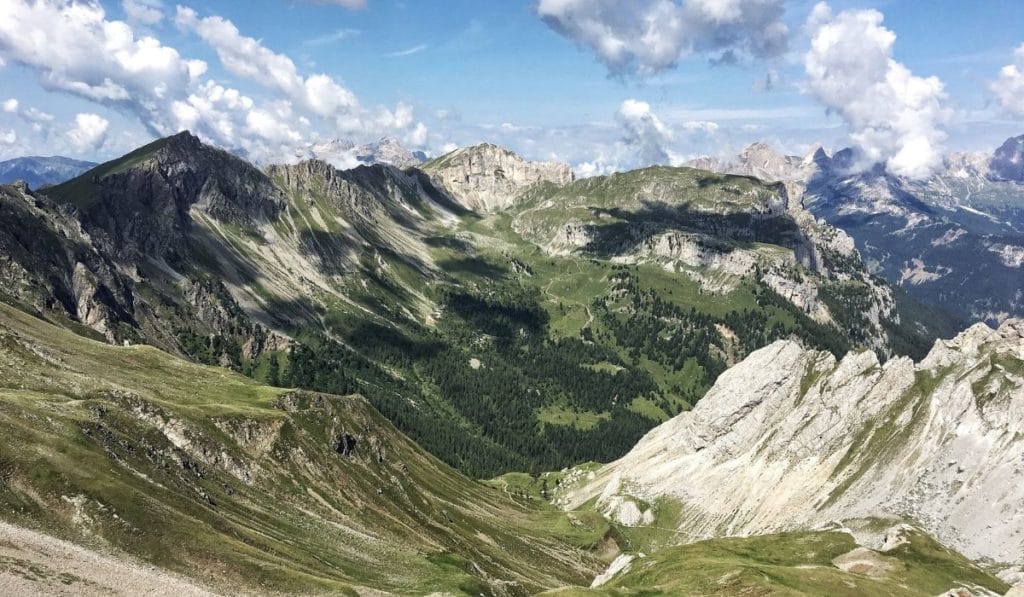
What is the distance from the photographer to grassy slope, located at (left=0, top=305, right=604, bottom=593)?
76.6 meters

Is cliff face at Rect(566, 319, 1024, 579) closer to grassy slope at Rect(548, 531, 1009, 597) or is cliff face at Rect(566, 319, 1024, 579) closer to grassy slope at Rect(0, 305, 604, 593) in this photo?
grassy slope at Rect(548, 531, 1009, 597)

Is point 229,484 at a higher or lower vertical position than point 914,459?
lower

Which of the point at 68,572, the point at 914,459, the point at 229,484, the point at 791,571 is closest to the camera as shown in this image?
the point at 68,572

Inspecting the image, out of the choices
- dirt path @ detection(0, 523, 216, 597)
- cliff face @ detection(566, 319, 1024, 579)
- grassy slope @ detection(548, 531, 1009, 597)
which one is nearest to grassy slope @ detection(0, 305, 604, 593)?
dirt path @ detection(0, 523, 216, 597)

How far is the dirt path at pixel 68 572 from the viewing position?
58.5m

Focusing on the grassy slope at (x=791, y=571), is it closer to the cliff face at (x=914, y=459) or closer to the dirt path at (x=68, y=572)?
the cliff face at (x=914, y=459)

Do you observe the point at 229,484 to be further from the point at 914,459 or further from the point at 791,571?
the point at 914,459

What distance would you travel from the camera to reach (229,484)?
11344cm

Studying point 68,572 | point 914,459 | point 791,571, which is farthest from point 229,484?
point 914,459

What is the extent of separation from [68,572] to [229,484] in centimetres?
5162

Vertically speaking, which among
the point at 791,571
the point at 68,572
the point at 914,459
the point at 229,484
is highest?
the point at 68,572

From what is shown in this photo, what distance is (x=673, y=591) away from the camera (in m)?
95.6

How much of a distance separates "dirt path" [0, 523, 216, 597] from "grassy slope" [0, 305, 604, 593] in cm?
306

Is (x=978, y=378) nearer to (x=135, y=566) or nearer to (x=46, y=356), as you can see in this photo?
(x=135, y=566)
